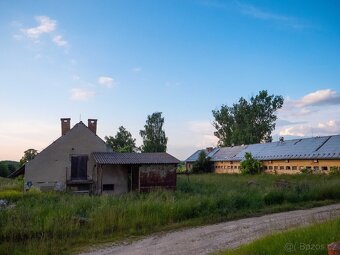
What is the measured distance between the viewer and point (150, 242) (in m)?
10.0

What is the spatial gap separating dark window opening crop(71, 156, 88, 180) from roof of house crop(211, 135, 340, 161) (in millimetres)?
20697

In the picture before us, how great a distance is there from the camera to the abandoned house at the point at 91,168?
22141mm

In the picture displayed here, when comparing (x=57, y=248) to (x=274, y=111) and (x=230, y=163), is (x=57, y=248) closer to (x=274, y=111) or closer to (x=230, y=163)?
(x=230, y=163)

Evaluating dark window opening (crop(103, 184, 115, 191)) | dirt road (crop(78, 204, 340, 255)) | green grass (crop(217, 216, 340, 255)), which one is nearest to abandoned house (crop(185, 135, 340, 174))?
dark window opening (crop(103, 184, 115, 191))

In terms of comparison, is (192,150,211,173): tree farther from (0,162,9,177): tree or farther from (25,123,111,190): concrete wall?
(0,162,9,177): tree

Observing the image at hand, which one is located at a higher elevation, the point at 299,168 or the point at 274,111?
the point at 274,111

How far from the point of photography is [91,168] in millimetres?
23375

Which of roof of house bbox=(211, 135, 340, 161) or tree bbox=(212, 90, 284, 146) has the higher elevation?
tree bbox=(212, 90, 284, 146)

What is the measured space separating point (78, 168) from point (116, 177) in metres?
2.76

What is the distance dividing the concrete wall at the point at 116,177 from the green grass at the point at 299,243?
17386mm

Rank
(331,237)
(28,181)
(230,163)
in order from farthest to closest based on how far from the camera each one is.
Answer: (230,163)
(28,181)
(331,237)

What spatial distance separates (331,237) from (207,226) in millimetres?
6142

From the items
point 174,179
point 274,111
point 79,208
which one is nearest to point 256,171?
point 174,179

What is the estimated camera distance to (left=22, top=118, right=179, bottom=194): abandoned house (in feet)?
72.6
